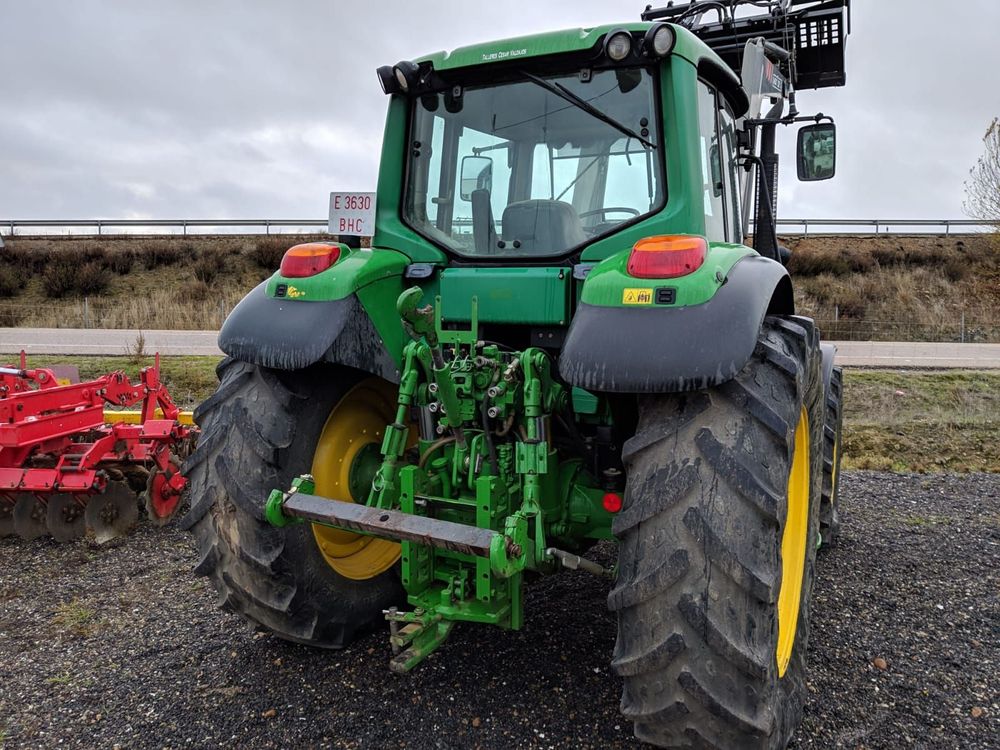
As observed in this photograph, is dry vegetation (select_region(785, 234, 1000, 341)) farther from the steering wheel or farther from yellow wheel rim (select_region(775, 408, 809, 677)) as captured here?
the steering wheel

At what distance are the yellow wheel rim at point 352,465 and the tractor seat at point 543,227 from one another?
87 centimetres

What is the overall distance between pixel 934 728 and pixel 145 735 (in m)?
2.68

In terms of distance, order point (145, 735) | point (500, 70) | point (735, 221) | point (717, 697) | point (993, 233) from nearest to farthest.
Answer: point (717, 697), point (145, 735), point (500, 70), point (735, 221), point (993, 233)

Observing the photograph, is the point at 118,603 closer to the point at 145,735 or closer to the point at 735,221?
the point at 145,735

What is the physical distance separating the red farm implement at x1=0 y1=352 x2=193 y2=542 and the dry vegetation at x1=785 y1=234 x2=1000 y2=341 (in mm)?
15738

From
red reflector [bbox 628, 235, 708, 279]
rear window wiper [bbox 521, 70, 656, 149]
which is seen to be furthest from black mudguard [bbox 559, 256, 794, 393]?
rear window wiper [bbox 521, 70, 656, 149]

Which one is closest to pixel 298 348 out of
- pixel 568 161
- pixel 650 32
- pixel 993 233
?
pixel 568 161

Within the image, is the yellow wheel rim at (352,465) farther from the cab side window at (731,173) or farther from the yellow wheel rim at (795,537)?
the cab side window at (731,173)

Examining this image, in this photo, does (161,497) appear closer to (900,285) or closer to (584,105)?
(584,105)

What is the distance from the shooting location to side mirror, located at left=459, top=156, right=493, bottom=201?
3195 mm

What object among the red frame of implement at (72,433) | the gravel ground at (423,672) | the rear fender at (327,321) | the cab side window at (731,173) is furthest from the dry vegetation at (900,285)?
the rear fender at (327,321)

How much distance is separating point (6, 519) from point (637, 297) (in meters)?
4.23

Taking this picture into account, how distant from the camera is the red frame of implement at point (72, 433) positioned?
14.4 ft

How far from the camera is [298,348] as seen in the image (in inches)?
106
